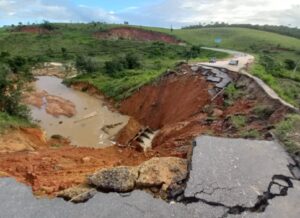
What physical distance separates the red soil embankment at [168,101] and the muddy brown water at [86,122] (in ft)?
4.75

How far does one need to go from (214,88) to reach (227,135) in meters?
8.94

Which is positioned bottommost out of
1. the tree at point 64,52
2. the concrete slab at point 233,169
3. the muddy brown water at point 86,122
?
the muddy brown water at point 86,122

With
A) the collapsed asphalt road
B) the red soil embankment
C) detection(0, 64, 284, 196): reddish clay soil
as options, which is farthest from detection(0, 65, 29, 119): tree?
the collapsed asphalt road

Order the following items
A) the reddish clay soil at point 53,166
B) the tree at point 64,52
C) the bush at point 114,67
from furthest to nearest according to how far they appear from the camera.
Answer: the tree at point 64,52
the bush at point 114,67
the reddish clay soil at point 53,166

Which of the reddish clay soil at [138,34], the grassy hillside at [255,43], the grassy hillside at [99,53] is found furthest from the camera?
the reddish clay soil at [138,34]

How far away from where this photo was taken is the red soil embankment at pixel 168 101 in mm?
19469

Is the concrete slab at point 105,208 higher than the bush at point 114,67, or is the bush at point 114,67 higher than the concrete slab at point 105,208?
Answer: the concrete slab at point 105,208

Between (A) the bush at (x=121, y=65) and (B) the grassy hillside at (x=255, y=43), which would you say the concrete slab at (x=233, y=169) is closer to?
(A) the bush at (x=121, y=65)

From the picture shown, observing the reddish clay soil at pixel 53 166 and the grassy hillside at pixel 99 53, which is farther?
the grassy hillside at pixel 99 53

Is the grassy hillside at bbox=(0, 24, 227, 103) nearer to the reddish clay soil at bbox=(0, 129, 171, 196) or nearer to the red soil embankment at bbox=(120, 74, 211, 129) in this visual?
the red soil embankment at bbox=(120, 74, 211, 129)

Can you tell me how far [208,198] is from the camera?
734cm

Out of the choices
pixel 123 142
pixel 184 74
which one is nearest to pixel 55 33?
pixel 184 74

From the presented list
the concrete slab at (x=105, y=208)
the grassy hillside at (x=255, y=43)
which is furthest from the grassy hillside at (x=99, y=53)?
the concrete slab at (x=105, y=208)

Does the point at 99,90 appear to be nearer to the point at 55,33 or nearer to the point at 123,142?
the point at 123,142
